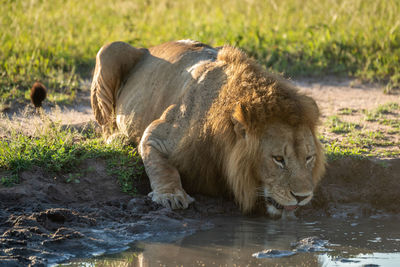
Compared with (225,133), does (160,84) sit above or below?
above

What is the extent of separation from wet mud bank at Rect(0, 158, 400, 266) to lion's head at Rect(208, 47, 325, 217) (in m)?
0.50

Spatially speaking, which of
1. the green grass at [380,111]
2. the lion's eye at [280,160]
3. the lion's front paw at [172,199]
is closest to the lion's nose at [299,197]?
the lion's eye at [280,160]

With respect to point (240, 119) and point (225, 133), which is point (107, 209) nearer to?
point (225, 133)

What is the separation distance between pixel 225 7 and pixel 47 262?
312 inches

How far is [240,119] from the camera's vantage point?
4773 millimetres

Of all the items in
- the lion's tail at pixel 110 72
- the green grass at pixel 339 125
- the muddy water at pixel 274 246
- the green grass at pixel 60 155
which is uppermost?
the lion's tail at pixel 110 72

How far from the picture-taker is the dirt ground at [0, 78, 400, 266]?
4.31 meters

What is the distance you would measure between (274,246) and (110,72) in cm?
278

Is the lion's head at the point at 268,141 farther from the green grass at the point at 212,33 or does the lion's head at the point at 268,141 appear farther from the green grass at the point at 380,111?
the green grass at the point at 212,33

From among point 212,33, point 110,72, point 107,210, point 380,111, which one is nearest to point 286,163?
point 107,210

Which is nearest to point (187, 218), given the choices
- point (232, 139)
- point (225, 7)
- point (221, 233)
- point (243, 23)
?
point (221, 233)

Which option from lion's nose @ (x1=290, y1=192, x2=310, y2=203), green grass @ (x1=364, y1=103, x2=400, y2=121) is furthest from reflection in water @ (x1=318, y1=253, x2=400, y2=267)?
green grass @ (x1=364, y1=103, x2=400, y2=121)

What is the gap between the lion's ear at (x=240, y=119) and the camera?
15.6 feet

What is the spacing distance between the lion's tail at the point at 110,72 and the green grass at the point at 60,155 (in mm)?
714
